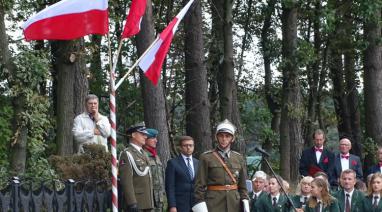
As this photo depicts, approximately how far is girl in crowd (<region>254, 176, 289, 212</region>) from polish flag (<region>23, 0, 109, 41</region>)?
10.2 ft

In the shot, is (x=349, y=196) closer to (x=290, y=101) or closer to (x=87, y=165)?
(x=87, y=165)

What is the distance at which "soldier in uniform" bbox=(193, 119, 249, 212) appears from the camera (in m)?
11.6

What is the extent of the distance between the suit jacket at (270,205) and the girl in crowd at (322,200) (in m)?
0.52

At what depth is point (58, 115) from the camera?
18.5 metres

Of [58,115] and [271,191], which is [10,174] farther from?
[271,191]

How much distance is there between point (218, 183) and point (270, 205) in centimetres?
136

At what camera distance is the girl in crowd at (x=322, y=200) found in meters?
12.2

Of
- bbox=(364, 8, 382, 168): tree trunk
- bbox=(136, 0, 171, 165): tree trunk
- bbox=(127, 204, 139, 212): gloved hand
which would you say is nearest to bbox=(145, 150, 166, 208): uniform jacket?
bbox=(127, 204, 139, 212): gloved hand

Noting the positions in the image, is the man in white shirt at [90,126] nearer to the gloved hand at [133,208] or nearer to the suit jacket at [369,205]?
the gloved hand at [133,208]

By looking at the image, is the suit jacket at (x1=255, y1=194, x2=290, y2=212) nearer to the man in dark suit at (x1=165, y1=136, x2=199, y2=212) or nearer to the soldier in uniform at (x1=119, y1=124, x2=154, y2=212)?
the man in dark suit at (x1=165, y1=136, x2=199, y2=212)

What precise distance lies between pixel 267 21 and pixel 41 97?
734 inches

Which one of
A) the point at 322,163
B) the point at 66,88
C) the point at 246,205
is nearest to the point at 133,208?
the point at 246,205

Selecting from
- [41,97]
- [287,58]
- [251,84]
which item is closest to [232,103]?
[287,58]

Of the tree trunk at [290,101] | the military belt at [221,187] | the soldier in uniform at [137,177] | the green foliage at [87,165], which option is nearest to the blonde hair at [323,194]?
the military belt at [221,187]
